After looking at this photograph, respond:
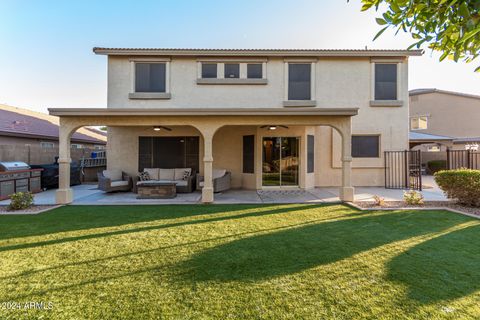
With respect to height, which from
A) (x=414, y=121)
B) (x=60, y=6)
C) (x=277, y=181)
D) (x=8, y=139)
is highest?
(x=60, y=6)

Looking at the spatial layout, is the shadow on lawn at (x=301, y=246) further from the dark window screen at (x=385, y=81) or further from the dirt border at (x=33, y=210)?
the dark window screen at (x=385, y=81)

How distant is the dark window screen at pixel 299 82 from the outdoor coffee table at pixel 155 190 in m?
7.05

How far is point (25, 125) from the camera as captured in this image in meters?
13.3

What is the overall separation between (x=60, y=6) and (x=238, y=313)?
555 inches

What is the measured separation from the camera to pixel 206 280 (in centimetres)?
322

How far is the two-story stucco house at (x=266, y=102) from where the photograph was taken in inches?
432

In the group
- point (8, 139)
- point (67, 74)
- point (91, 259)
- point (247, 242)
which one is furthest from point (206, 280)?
Result: point (67, 74)

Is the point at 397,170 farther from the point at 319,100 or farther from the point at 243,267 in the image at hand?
the point at 243,267

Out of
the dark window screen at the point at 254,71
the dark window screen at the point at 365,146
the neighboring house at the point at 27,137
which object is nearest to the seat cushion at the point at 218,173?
the dark window screen at the point at 254,71

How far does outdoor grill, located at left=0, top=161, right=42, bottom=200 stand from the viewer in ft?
28.0

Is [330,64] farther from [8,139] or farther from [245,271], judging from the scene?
[8,139]

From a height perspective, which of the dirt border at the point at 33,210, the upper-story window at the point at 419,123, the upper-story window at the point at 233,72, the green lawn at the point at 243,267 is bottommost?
the green lawn at the point at 243,267

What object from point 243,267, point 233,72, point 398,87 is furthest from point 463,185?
point 233,72

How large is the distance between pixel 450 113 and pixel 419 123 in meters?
2.17
